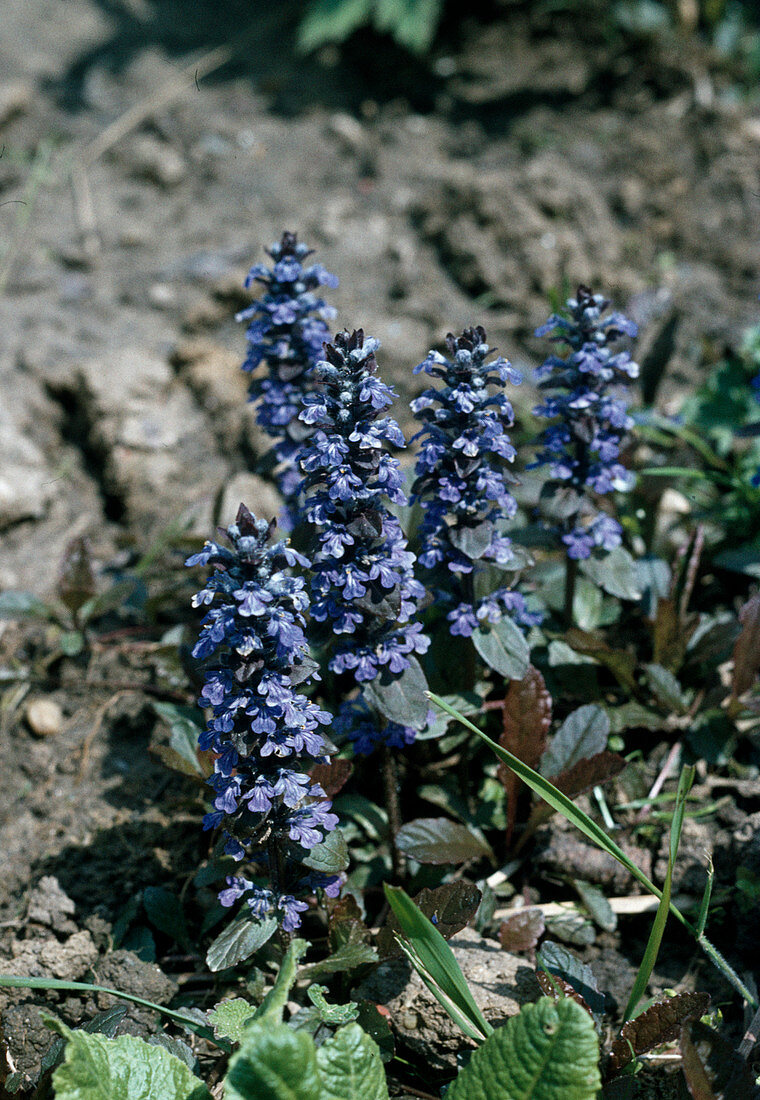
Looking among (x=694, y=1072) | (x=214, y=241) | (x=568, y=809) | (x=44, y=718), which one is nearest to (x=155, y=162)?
(x=214, y=241)

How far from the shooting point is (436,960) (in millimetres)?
2580

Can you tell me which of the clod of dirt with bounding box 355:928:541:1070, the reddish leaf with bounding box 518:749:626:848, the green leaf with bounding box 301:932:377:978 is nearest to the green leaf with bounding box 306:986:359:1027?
the green leaf with bounding box 301:932:377:978

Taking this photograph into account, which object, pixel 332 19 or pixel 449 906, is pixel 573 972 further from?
pixel 332 19

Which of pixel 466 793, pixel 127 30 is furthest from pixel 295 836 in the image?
pixel 127 30

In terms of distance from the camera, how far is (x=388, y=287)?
604 centimetres

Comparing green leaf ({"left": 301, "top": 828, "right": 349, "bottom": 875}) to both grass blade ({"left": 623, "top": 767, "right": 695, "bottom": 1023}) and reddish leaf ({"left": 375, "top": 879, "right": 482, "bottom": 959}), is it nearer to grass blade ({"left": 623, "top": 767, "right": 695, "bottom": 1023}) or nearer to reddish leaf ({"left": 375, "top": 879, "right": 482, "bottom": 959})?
reddish leaf ({"left": 375, "top": 879, "right": 482, "bottom": 959})

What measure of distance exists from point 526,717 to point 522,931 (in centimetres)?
76

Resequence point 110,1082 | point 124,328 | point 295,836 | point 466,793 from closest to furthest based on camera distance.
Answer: point 110,1082 < point 295,836 < point 466,793 < point 124,328

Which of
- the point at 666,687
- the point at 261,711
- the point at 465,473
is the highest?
the point at 465,473

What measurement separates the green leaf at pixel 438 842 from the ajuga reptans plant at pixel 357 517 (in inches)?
23.5

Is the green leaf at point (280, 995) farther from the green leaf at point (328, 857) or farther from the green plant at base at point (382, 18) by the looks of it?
the green plant at base at point (382, 18)

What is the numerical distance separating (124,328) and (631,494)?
3501 mm

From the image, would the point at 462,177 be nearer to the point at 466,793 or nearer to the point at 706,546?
the point at 706,546

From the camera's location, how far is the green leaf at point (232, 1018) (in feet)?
8.50
